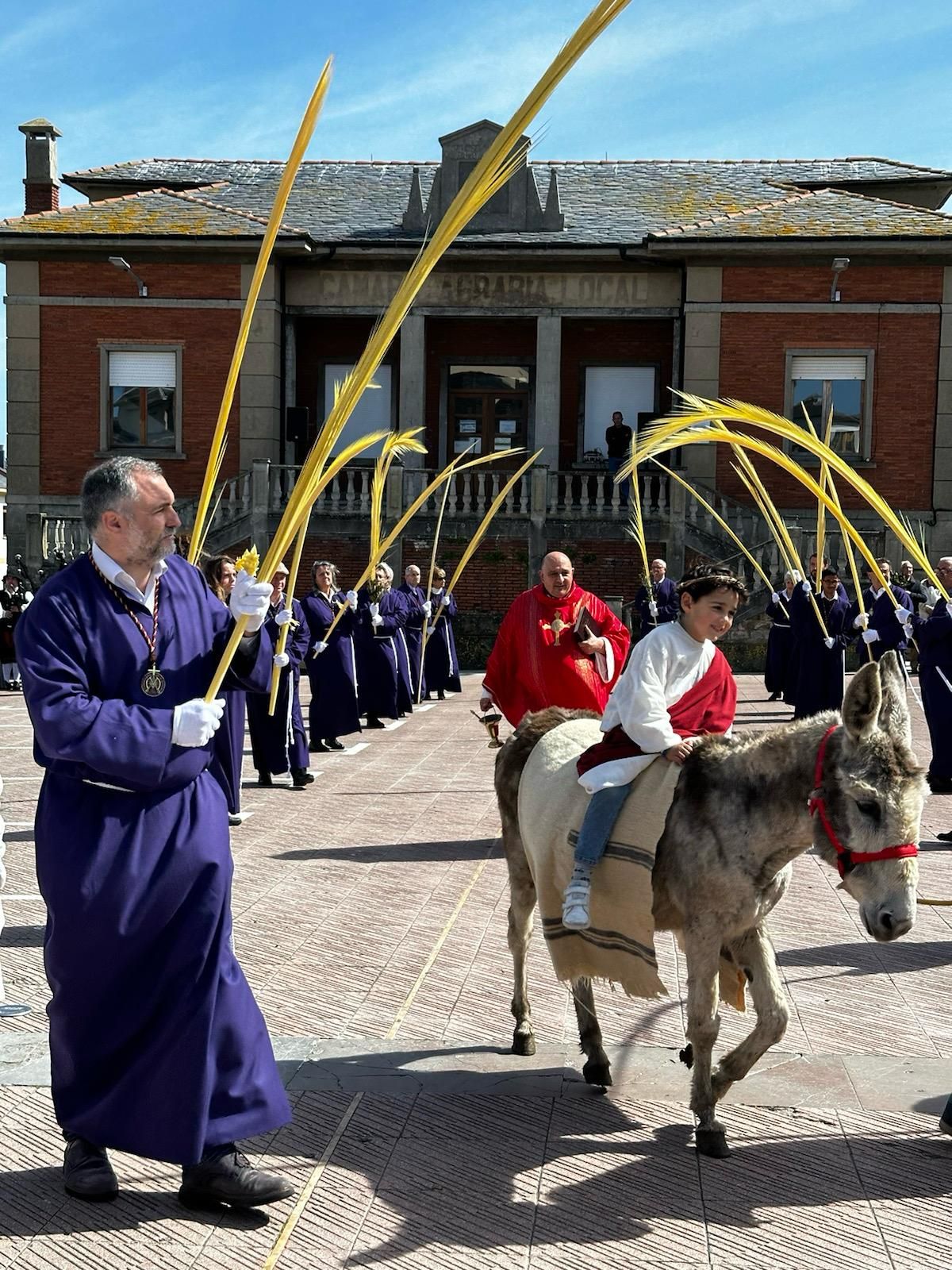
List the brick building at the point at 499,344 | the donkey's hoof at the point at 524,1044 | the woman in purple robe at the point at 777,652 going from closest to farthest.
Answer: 1. the donkey's hoof at the point at 524,1044
2. the woman in purple robe at the point at 777,652
3. the brick building at the point at 499,344

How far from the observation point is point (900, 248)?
90.8 feet

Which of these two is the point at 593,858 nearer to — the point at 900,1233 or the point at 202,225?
the point at 900,1233

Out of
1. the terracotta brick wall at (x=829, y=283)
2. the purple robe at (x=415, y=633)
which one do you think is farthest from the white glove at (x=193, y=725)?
the terracotta brick wall at (x=829, y=283)

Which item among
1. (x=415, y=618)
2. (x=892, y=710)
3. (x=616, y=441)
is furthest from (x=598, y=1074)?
(x=616, y=441)

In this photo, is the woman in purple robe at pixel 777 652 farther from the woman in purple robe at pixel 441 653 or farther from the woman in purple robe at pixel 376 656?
the woman in purple robe at pixel 376 656

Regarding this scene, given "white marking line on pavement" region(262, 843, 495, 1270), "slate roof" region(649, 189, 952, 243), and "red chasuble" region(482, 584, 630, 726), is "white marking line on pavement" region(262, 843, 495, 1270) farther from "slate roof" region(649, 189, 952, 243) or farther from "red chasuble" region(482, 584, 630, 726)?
"slate roof" region(649, 189, 952, 243)

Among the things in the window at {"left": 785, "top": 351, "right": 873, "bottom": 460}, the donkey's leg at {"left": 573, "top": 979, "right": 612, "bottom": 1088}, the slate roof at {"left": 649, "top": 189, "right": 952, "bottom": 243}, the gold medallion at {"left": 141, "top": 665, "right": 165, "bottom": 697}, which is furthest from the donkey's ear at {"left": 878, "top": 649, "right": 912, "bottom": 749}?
the window at {"left": 785, "top": 351, "right": 873, "bottom": 460}

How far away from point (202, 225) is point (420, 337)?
16.9 feet

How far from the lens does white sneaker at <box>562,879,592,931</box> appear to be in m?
5.05

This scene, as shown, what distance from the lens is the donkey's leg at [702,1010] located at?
4.69 m

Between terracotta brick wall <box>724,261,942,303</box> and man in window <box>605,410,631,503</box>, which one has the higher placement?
terracotta brick wall <box>724,261,942,303</box>

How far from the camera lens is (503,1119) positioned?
4.96 metres

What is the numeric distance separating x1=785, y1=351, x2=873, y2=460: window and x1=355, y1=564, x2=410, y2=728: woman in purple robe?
12.8 metres

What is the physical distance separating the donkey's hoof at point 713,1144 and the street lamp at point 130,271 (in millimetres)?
26338
